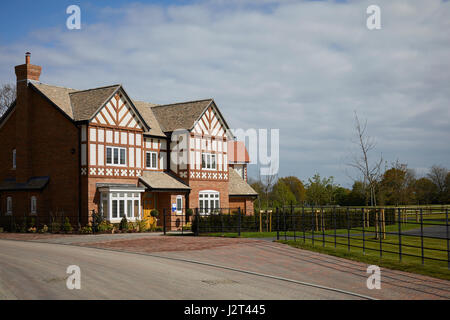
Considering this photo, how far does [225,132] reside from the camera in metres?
44.9

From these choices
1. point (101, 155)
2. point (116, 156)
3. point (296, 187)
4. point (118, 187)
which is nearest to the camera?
point (118, 187)

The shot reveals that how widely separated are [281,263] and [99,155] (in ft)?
70.9

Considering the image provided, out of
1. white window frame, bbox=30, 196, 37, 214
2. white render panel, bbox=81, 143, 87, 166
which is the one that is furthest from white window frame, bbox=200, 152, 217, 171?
white window frame, bbox=30, 196, 37, 214

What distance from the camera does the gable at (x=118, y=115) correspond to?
35062 mm

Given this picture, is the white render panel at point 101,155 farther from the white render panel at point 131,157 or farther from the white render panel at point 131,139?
the white render panel at point 131,139

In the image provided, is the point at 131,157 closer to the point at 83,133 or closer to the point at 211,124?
the point at 83,133

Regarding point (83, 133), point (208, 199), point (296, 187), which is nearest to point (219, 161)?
point (208, 199)

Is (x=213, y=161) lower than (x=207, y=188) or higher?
higher

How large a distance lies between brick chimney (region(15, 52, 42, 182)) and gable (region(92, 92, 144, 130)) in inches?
254

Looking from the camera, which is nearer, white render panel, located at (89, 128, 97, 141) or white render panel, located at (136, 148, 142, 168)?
white render panel, located at (89, 128, 97, 141)

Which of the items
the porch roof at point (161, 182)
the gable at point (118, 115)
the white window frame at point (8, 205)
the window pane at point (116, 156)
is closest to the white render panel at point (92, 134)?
the gable at point (118, 115)

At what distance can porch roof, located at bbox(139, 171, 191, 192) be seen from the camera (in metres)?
37.4

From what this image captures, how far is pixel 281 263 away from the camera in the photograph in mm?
16438

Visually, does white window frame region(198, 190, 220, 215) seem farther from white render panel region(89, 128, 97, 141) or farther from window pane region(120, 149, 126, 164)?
white render panel region(89, 128, 97, 141)
